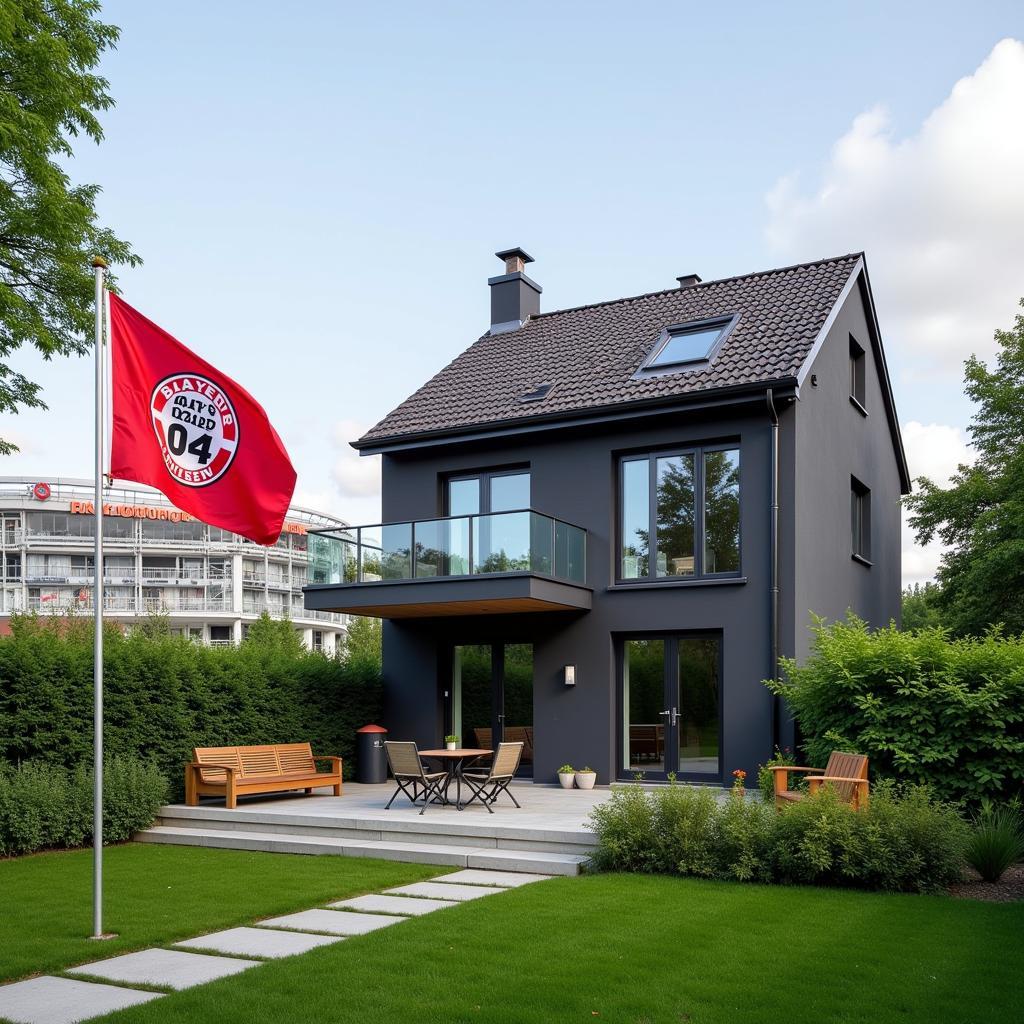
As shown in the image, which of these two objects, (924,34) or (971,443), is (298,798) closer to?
(924,34)

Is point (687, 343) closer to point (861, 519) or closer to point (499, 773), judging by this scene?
point (861, 519)

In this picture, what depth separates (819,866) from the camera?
889cm

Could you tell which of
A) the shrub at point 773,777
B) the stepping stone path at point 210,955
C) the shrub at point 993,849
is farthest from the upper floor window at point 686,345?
the stepping stone path at point 210,955

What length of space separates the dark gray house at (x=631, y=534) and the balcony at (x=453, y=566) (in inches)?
1.4

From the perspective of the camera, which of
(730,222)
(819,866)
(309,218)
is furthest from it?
(309,218)

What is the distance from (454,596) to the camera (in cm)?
1530

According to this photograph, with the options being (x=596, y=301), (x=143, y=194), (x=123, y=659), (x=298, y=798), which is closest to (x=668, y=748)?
(x=298, y=798)

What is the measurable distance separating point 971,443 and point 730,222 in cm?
1255

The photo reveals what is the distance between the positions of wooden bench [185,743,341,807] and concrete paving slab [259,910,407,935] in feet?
18.8

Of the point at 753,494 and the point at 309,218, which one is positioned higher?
the point at 309,218

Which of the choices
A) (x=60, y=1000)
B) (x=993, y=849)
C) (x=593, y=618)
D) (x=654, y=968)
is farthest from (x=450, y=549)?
(x=60, y=1000)

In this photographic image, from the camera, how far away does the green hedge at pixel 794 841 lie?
8.91m

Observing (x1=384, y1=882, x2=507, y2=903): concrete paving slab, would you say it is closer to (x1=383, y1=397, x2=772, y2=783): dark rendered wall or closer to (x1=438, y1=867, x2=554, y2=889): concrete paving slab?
(x1=438, y1=867, x2=554, y2=889): concrete paving slab

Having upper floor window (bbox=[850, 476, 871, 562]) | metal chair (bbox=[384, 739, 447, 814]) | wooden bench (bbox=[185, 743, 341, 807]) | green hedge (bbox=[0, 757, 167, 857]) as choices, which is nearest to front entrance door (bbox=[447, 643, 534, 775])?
wooden bench (bbox=[185, 743, 341, 807])
